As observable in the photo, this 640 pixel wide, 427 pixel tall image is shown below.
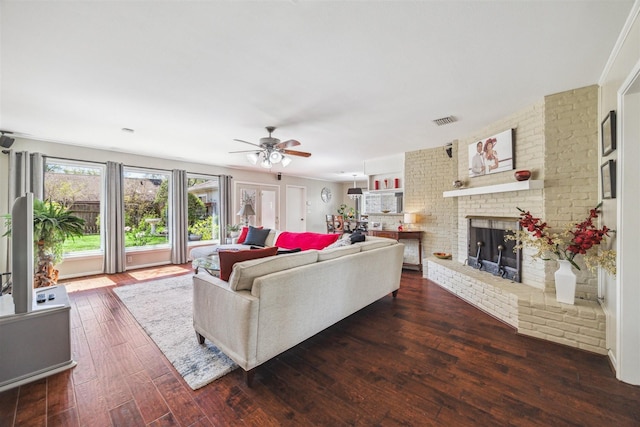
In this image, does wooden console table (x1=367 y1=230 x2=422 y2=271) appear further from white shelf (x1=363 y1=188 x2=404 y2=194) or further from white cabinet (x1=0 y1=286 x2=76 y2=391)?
white cabinet (x1=0 y1=286 x2=76 y2=391)

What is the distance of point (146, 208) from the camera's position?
223 inches

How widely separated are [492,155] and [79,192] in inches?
282

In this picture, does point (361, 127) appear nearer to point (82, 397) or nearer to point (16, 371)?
point (82, 397)

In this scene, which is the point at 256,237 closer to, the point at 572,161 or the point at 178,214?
the point at 178,214

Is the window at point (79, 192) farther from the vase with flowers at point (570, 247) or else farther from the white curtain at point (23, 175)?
the vase with flowers at point (570, 247)

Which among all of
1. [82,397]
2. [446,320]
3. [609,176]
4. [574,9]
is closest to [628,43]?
[574,9]

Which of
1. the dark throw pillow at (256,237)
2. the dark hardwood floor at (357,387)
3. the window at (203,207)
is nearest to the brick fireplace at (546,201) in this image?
the dark hardwood floor at (357,387)

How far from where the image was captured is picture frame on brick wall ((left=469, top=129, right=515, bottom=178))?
3336mm

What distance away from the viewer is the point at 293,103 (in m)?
2.94

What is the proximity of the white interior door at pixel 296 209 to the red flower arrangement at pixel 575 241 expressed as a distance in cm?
666

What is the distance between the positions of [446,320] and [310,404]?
198 cm

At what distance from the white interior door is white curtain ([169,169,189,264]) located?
10.9 feet

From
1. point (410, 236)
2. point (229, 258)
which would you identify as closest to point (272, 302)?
point (229, 258)

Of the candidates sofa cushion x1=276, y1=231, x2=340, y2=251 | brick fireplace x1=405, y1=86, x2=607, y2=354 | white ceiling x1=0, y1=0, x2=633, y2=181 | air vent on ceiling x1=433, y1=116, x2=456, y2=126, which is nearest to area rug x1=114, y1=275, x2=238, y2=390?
sofa cushion x1=276, y1=231, x2=340, y2=251
